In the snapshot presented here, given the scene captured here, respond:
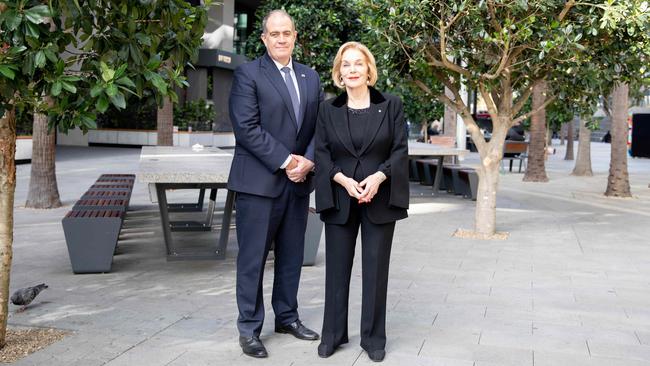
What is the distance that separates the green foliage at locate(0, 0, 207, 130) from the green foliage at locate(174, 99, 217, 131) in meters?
27.6

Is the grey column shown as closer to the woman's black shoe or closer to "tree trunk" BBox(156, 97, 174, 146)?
"tree trunk" BBox(156, 97, 174, 146)

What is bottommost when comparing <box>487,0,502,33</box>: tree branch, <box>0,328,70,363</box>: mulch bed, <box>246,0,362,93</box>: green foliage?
<box>0,328,70,363</box>: mulch bed

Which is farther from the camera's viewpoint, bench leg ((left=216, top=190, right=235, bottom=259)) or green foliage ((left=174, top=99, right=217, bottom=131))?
green foliage ((left=174, top=99, right=217, bottom=131))

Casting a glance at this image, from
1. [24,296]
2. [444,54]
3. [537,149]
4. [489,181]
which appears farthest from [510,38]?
[537,149]

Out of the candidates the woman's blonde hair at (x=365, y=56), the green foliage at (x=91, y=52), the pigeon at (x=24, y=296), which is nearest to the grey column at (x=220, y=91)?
the pigeon at (x=24, y=296)

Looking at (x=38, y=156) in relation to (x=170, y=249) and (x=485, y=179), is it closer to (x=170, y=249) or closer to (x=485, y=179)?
(x=170, y=249)

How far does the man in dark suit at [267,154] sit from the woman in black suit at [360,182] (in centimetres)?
29

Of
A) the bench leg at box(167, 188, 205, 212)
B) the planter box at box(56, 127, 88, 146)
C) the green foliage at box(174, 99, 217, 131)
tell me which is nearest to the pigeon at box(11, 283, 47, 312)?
the bench leg at box(167, 188, 205, 212)

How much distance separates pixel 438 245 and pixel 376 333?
4669 millimetres

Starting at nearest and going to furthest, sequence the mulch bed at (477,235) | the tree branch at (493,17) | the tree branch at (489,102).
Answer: the tree branch at (493,17) < the mulch bed at (477,235) < the tree branch at (489,102)

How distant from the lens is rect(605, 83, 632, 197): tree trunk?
1557 centimetres

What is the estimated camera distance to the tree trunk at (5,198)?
4695mm

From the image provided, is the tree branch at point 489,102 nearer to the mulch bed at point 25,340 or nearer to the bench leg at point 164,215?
the bench leg at point 164,215

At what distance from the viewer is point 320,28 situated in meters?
15.1
